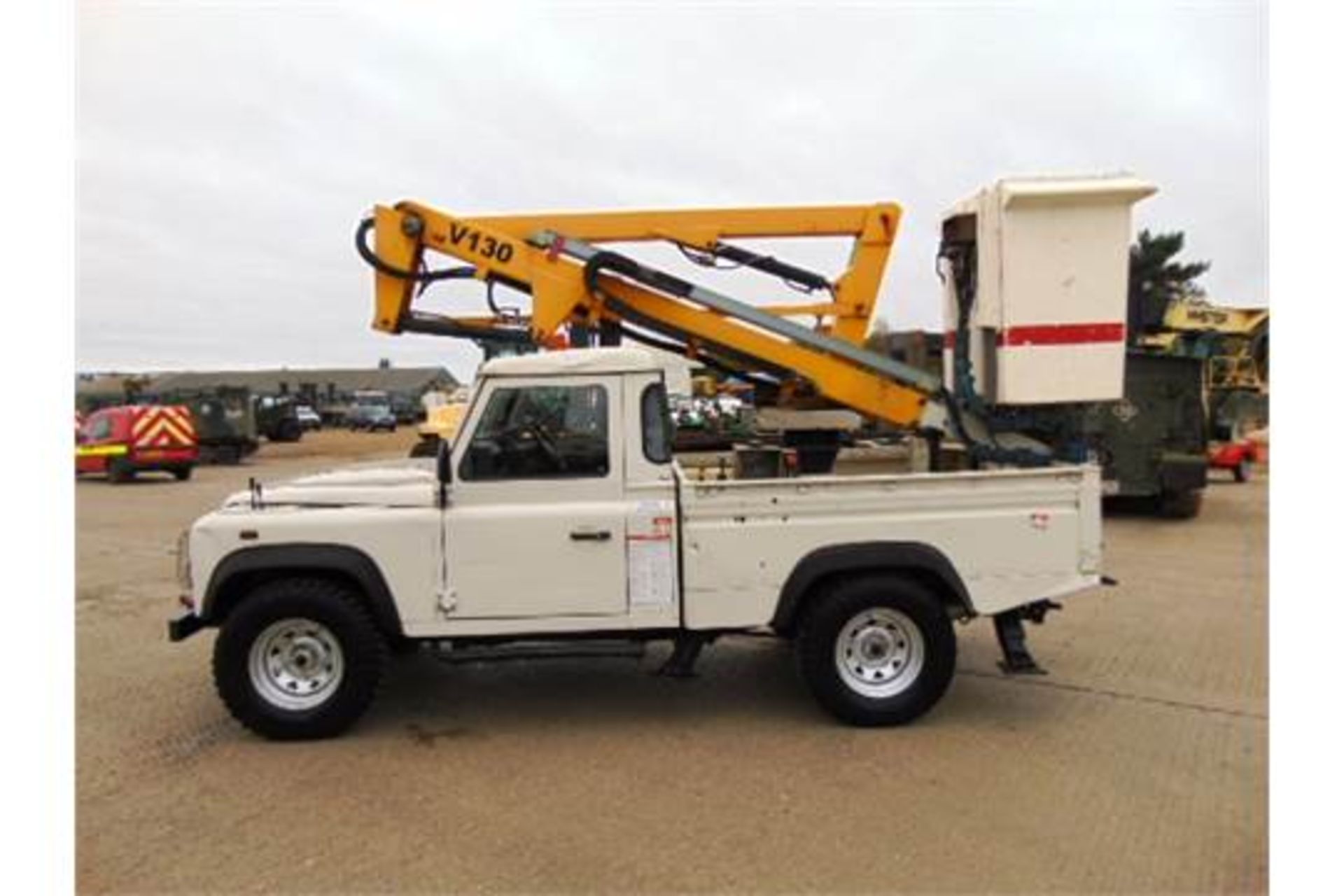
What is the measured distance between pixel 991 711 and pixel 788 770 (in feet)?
4.96

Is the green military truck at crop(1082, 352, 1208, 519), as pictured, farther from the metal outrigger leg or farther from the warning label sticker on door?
the warning label sticker on door

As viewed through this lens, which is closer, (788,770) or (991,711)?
(788,770)

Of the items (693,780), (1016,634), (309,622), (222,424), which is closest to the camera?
(693,780)

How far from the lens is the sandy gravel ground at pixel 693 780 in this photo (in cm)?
363

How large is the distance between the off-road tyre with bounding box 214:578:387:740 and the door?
1.73 ft

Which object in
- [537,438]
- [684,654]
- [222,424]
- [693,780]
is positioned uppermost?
[222,424]

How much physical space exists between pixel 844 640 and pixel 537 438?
2.01 metres

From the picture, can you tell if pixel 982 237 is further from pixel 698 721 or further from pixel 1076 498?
pixel 698 721

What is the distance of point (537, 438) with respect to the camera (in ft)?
16.7

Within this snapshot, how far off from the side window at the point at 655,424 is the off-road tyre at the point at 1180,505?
11.0m

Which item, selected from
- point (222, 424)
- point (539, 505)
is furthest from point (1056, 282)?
point (222, 424)

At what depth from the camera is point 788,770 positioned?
4500 mm

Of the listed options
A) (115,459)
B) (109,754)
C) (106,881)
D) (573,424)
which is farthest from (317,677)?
(115,459)

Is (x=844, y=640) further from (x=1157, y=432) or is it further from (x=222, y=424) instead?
(x=222, y=424)
